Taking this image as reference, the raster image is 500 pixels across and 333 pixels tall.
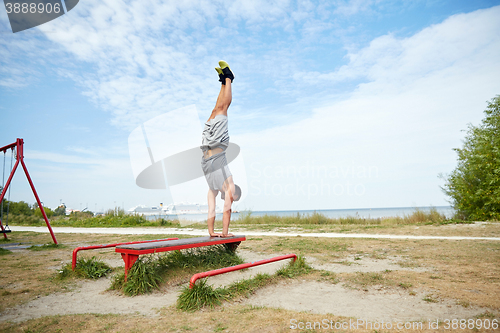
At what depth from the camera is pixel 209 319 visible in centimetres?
321

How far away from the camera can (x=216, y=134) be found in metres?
5.82

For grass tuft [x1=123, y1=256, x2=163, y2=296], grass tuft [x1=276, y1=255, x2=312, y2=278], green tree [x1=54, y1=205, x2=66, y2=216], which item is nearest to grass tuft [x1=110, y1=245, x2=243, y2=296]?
grass tuft [x1=123, y1=256, x2=163, y2=296]

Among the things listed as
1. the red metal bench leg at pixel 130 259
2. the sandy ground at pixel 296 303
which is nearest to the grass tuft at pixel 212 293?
the sandy ground at pixel 296 303

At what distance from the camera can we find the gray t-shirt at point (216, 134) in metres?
5.81

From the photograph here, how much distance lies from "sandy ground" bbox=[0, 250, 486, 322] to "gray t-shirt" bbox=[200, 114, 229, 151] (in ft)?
8.59

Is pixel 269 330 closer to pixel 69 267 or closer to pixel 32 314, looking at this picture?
pixel 32 314

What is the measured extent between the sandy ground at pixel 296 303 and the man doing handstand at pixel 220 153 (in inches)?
72.2

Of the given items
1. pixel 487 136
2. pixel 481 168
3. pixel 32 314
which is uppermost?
pixel 487 136

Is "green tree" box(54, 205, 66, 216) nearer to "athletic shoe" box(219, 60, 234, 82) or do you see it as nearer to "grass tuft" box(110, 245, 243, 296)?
"grass tuft" box(110, 245, 243, 296)

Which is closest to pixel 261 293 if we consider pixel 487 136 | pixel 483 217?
pixel 483 217

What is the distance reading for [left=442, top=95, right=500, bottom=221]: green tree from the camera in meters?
15.9

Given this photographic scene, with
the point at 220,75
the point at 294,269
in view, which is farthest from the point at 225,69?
the point at 294,269

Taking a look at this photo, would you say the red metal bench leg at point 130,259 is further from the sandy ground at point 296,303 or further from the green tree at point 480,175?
the green tree at point 480,175

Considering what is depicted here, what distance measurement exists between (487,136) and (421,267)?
619 inches
